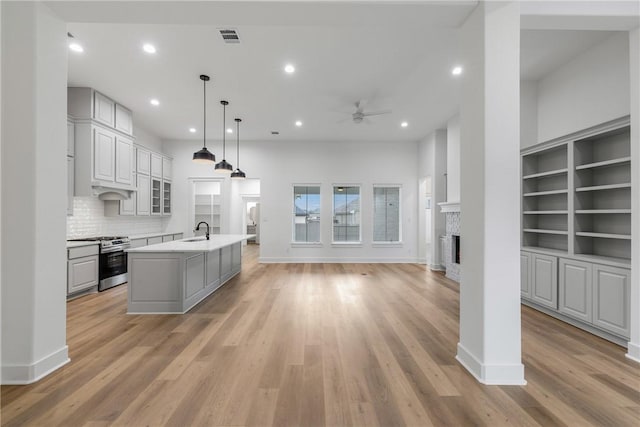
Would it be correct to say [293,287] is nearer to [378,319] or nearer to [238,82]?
[378,319]

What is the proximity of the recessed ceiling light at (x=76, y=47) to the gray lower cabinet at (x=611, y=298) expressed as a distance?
6450mm

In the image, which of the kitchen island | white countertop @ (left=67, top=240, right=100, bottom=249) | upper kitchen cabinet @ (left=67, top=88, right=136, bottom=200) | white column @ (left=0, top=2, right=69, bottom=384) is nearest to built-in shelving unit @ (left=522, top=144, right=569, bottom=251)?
the kitchen island

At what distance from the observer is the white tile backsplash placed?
16.3ft

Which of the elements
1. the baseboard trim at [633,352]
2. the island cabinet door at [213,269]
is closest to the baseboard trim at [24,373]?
the island cabinet door at [213,269]

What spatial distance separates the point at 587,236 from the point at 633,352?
134cm

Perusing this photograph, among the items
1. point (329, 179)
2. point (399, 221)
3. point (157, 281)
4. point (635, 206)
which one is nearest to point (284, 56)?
point (157, 281)

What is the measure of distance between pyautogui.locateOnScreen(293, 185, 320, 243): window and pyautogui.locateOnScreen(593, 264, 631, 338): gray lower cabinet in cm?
575

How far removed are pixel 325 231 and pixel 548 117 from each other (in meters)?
5.25

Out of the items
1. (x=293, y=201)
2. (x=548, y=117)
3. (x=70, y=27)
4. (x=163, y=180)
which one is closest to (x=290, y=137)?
(x=293, y=201)

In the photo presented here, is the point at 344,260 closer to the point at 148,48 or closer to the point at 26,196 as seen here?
the point at 148,48

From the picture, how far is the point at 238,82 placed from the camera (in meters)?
4.28

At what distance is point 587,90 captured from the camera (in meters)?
3.57

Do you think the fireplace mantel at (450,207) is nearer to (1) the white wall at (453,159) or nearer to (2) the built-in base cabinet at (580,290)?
(1) the white wall at (453,159)

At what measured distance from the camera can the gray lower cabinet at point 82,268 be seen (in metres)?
4.11
